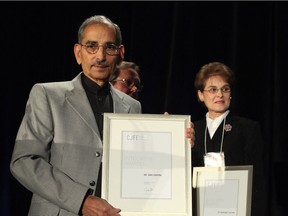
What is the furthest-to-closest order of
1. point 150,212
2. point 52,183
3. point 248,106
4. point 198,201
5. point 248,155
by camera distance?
point 248,106, point 248,155, point 198,201, point 150,212, point 52,183

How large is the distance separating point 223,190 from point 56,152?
759mm

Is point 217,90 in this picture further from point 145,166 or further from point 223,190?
Result: point 145,166

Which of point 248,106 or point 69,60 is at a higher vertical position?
point 69,60

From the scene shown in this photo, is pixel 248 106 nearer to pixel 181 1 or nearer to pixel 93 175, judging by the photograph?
pixel 181 1

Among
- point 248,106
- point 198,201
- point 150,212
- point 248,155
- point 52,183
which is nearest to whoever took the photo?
point 52,183

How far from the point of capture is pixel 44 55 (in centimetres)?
388

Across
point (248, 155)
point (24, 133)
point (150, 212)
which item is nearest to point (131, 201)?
point (150, 212)

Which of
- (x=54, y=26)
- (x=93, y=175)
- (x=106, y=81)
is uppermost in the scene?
(x=54, y=26)

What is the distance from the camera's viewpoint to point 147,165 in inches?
82.6

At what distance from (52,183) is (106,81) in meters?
0.46

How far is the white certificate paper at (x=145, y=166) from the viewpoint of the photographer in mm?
2074

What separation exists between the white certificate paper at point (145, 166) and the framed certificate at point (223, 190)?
0.23 m

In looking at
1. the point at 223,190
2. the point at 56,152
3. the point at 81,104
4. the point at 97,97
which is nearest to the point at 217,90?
the point at 223,190

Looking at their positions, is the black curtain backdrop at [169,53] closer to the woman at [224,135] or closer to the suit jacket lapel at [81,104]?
the woman at [224,135]
